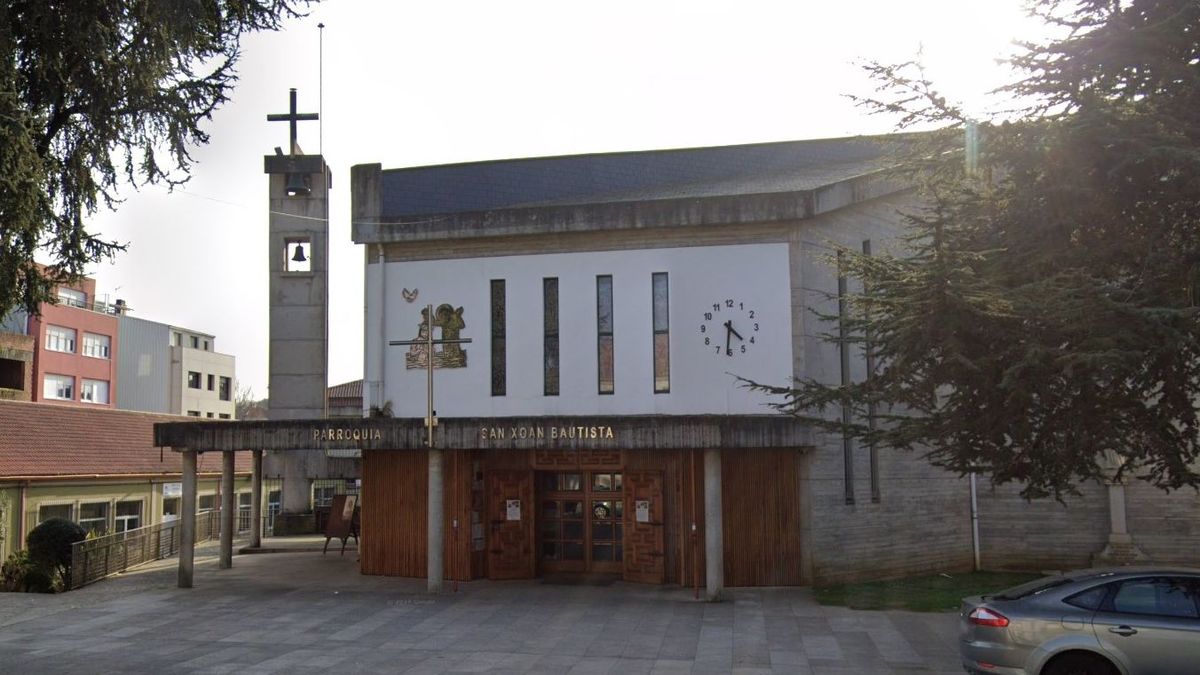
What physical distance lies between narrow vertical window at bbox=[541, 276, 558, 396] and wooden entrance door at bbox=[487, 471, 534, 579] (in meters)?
2.03

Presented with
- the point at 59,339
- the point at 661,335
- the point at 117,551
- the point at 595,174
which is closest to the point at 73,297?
the point at 59,339

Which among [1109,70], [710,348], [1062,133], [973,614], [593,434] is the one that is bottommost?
[973,614]

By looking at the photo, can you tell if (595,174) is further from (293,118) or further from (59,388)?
(59,388)

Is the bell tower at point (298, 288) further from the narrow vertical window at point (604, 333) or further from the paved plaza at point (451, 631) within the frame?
the narrow vertical window at point (604, 333)

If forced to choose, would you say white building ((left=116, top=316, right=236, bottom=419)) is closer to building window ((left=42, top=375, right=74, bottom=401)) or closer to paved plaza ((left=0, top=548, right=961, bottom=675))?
building window ((left=42, top=375, right=74, bottom=401))

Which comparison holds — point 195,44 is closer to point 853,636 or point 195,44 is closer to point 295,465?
point 853,636

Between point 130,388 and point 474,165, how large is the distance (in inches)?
2036

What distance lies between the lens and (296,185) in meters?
27.1

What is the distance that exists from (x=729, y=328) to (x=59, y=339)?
173ft

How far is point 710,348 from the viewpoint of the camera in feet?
67.7

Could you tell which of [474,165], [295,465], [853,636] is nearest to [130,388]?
[295,465]

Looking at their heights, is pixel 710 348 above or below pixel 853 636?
above

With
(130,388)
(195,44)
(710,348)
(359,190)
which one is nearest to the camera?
(195,44)

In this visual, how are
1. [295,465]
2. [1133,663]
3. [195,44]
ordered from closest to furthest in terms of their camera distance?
[1133,663] < [195,44] < [295,465]
